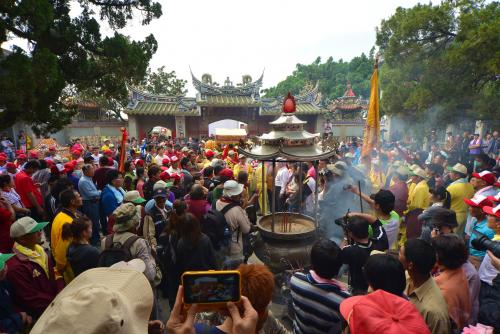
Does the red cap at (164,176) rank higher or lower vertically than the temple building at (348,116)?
lower

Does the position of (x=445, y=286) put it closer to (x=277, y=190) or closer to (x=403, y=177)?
(x=403, y=177)

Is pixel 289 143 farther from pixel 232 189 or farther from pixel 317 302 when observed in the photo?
pixel 317 302

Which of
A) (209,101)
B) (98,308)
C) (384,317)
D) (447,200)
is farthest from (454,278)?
(209,101)

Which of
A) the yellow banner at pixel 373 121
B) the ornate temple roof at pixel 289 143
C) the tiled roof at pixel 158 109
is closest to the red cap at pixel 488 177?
the ornate temple roof at pixel 289 143

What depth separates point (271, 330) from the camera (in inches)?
75.0

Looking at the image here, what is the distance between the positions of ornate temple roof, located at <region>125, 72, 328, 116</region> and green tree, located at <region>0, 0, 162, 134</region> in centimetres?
1653

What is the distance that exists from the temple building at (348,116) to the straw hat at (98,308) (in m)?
28.6

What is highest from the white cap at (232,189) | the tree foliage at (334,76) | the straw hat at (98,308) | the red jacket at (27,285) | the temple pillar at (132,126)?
the tree foliage at (334,76)

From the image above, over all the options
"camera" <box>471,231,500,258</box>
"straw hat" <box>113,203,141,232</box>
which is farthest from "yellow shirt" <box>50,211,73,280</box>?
"camera" <box>471,231,500,258</box>

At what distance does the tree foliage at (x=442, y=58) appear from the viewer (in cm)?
1112

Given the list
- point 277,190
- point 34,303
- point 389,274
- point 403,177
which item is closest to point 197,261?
point 34,303

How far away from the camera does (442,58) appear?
Result: 1211 centimetres

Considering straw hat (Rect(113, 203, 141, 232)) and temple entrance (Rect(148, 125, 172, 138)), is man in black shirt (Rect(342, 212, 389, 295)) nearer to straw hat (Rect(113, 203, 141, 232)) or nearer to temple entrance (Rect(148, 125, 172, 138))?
straw hat (Rect(113, 203, 141, 232))

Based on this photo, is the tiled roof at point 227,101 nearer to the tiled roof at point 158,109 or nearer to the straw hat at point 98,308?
the tiled roof at point 158,109
